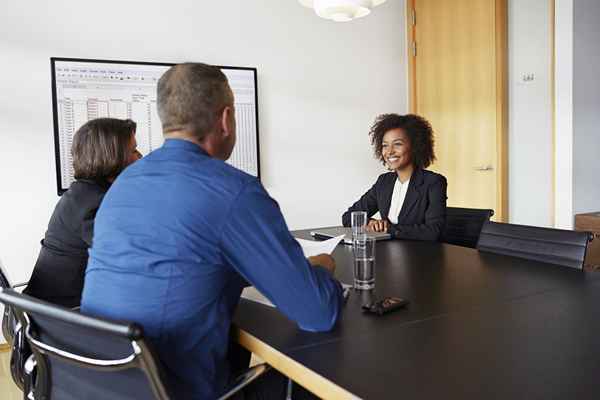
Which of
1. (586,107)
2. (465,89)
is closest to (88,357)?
(586,107)

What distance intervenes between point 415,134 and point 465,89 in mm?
1438

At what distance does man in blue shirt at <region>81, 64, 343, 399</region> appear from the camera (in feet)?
3.69

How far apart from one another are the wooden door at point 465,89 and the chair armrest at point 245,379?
311 cm

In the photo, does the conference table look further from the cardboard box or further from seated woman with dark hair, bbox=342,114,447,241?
the cardboard box

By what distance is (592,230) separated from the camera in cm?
331

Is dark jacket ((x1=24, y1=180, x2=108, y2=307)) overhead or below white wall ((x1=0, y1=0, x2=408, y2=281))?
below

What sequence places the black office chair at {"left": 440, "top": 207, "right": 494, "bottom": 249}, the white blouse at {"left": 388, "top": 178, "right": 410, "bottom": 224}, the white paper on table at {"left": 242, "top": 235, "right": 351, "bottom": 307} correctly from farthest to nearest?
the white blouse at {"left": 388, "top": 178, "right": 410, "bottom": 224}
the black office chair at {"left": 440, "top": 207, "right": 494, "bottom": 249}
the white paper on table at {"left": 242, "top": 235, "right": 351, "bottom": 307}

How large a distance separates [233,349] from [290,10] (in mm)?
3242

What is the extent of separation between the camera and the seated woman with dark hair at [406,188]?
262 centimetres

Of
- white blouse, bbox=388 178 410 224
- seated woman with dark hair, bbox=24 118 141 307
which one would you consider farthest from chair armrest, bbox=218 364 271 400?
white blouse, bbox=388 178 410 224

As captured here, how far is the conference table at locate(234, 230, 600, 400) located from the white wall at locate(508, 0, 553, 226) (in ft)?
7.25

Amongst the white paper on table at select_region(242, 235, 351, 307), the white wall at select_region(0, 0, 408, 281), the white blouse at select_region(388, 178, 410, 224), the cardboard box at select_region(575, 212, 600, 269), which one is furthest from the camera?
the white wall at select_region(0, 0, 408, 281)

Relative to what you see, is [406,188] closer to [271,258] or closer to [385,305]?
[385,305]

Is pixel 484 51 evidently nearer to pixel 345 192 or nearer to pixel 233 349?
pixel 345 192
